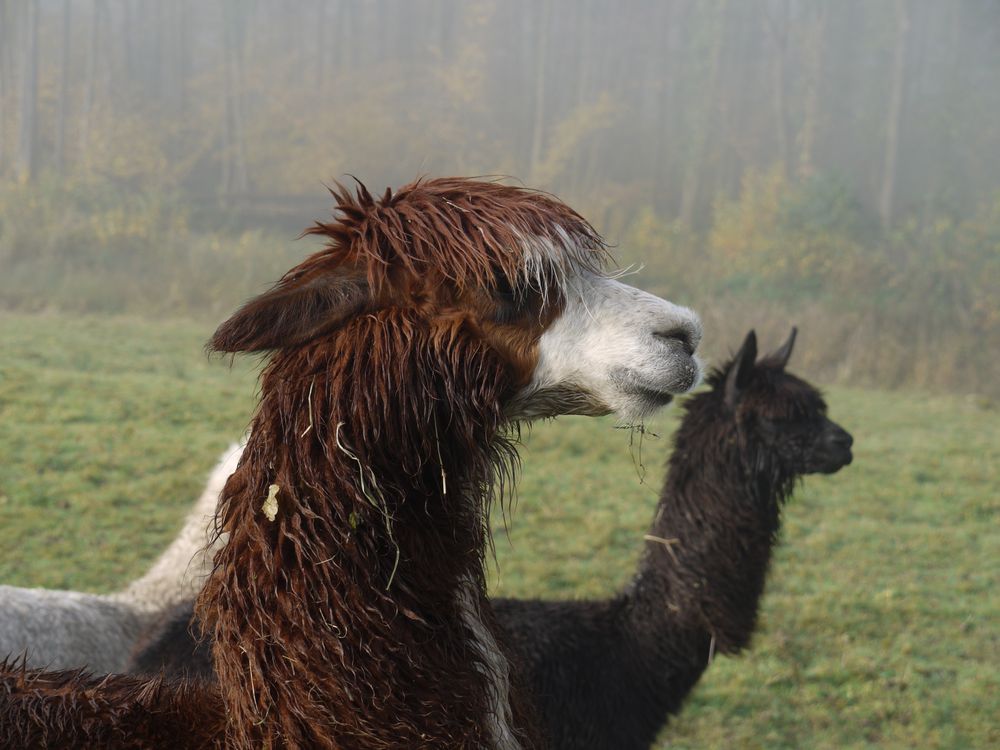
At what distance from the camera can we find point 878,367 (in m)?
14.4

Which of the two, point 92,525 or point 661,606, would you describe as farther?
point 92,525

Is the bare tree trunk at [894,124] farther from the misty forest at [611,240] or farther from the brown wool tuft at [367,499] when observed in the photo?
the brown wool tuft at [367,499]

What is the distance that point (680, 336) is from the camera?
183 centimetres

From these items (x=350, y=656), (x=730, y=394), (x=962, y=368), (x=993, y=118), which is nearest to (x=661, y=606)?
(x=730, y=394)


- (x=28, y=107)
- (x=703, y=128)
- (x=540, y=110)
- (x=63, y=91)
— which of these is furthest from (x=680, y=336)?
(x=703, y=128)

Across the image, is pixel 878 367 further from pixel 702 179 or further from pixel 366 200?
pixel 702 179

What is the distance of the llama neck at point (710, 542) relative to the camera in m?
3.64

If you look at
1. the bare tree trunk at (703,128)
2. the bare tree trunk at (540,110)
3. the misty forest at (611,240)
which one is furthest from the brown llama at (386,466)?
the bare tree trunk at (540,110)

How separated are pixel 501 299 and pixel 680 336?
0.37 m

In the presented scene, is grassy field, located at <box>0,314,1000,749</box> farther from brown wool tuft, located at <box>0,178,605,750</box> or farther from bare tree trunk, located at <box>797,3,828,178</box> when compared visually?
bare tree trunk, located at <box>797,3,828,178</box>

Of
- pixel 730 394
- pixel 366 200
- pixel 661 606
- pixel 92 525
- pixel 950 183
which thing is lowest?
pixel 92 525

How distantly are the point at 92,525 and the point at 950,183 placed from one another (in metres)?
23.8

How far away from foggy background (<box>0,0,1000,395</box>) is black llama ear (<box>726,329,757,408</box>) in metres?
11.9

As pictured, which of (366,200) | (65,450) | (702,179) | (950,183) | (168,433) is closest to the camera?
(366,200)
